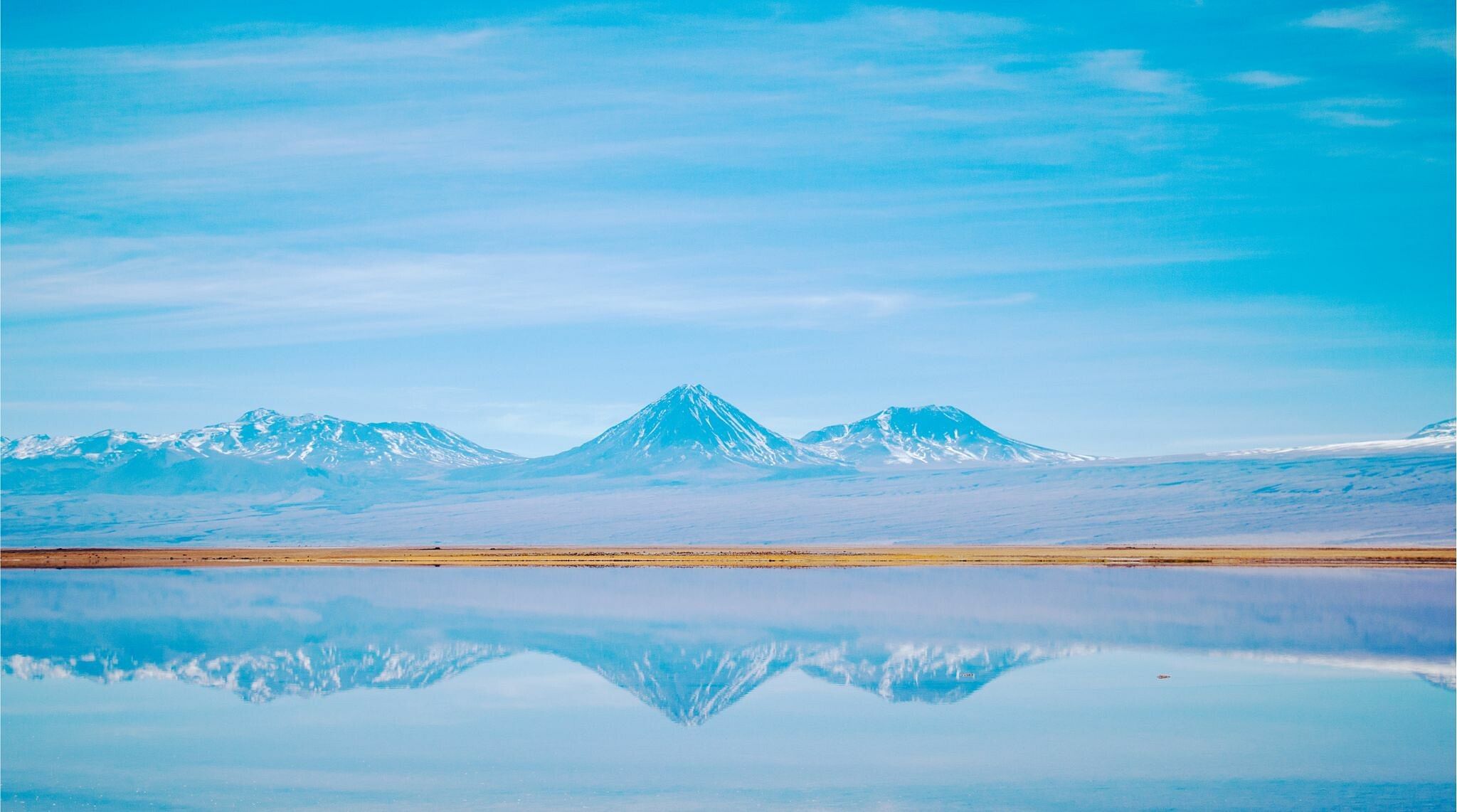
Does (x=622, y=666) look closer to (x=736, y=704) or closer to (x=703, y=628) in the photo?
(x=736, y=704)

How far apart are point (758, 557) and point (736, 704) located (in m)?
55.1

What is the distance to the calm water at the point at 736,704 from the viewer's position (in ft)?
52.5

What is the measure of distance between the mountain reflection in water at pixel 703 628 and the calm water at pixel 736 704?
0.17 meters

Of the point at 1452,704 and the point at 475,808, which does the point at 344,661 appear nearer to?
the point at 475,808

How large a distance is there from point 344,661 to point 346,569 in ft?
131

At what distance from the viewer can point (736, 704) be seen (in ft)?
72.1

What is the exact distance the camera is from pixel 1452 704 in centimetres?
2098

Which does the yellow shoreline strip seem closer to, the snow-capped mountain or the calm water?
the calm water

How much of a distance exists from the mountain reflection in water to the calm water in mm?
167

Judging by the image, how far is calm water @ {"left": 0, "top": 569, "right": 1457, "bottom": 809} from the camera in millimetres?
16000

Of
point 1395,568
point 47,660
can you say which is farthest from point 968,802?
point 1395,568

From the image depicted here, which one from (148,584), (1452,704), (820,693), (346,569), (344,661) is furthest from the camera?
(346,569)

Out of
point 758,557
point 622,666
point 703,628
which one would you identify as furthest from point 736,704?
point 758,557

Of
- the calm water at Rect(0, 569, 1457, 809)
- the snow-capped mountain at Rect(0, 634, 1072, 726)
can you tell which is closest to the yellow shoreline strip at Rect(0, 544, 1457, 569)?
the calm water at Rect(0, 569, 1457, 809)
